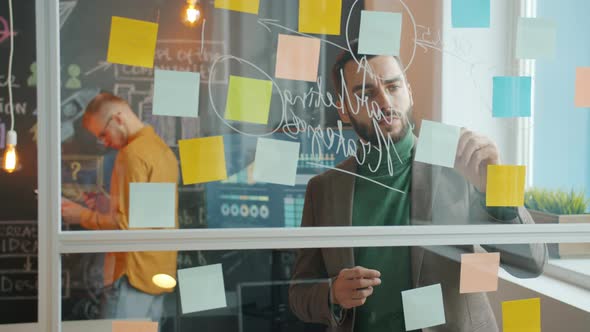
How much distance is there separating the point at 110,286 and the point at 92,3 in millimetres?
725

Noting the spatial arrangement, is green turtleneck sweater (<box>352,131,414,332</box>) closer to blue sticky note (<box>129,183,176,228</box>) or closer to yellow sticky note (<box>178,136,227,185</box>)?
yellow sticky note (<box>178,136,227,185</box>)

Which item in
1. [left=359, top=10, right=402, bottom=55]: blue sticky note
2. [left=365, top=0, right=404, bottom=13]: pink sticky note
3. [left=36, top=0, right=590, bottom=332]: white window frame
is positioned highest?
[left=365, top=0, right=404, bottom=13]: pink sticky note

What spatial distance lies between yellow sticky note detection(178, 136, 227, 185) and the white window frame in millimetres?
141

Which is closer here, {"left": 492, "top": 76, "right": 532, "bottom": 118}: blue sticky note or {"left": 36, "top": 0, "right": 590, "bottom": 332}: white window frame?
{"left": 36, "top": 0, "right": 590, "bottom": 332}: white window frame

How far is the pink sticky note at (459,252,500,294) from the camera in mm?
1554

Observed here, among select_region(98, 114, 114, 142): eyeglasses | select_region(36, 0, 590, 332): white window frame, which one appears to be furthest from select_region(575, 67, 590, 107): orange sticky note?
select_region(98, 114, 114, 142): eyeglasses

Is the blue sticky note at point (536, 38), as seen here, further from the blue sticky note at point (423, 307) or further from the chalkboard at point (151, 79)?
the blue sticky note at point (423, 307)

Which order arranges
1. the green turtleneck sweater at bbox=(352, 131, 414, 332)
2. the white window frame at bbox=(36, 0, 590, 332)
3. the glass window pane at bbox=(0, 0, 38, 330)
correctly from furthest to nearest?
the glass window pane at bbox=(0, 0, 38, 330), the green turtleneck sweater at bbox=(352, 131, 414, 332), the white window frame at bbox=(36, 0, 590, 332)

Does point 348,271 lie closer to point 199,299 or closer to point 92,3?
point 199,299

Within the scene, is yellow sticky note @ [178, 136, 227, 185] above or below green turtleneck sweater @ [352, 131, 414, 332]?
above

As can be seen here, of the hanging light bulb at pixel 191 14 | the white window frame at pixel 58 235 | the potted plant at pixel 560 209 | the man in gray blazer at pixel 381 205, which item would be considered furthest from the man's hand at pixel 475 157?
the hanging light bulb at pixel 191 14

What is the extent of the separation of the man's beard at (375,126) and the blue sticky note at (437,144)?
0.04 m

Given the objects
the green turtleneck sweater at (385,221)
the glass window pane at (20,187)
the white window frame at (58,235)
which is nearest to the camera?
the white window frame at (58,235)

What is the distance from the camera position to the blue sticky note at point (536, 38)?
5.07ft
